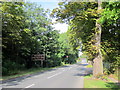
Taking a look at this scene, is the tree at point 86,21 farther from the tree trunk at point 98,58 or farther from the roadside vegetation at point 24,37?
the roadside vegetation at point 24,37

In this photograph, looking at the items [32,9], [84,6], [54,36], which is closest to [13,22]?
[84,6]

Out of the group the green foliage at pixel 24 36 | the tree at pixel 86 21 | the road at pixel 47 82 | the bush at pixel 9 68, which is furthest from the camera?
the bush at pixel 9 68

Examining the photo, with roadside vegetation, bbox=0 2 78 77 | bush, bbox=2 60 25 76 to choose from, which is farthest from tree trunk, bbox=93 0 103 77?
bush, bbox=2 60 25 76

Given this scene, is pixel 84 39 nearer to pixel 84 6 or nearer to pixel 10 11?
pixel 84 6

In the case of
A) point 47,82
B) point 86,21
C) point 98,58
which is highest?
point 86,21

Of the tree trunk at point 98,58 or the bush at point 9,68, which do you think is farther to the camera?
the bush at point 9,68

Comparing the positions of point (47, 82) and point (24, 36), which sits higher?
point (24, 36)

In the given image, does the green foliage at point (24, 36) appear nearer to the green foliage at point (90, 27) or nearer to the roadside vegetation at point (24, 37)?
the roadside vegetation at point (24, 37)

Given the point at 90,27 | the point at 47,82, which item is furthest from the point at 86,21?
the point at 47,82

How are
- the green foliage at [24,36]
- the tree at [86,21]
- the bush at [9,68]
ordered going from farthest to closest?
the bush at [9,68] < the green foliage at [24,36] < the tree at [86,21]

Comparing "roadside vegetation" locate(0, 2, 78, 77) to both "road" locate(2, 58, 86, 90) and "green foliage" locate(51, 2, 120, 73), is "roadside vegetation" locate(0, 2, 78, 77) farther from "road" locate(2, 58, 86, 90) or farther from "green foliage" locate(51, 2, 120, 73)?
"road" locate(2, 58, 86, 90)

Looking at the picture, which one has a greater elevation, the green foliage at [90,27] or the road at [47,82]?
the green foliage at [90,27]

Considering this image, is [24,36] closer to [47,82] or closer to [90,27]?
[90,27]

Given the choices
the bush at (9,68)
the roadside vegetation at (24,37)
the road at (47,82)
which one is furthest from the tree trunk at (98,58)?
the bush at (9,68)
